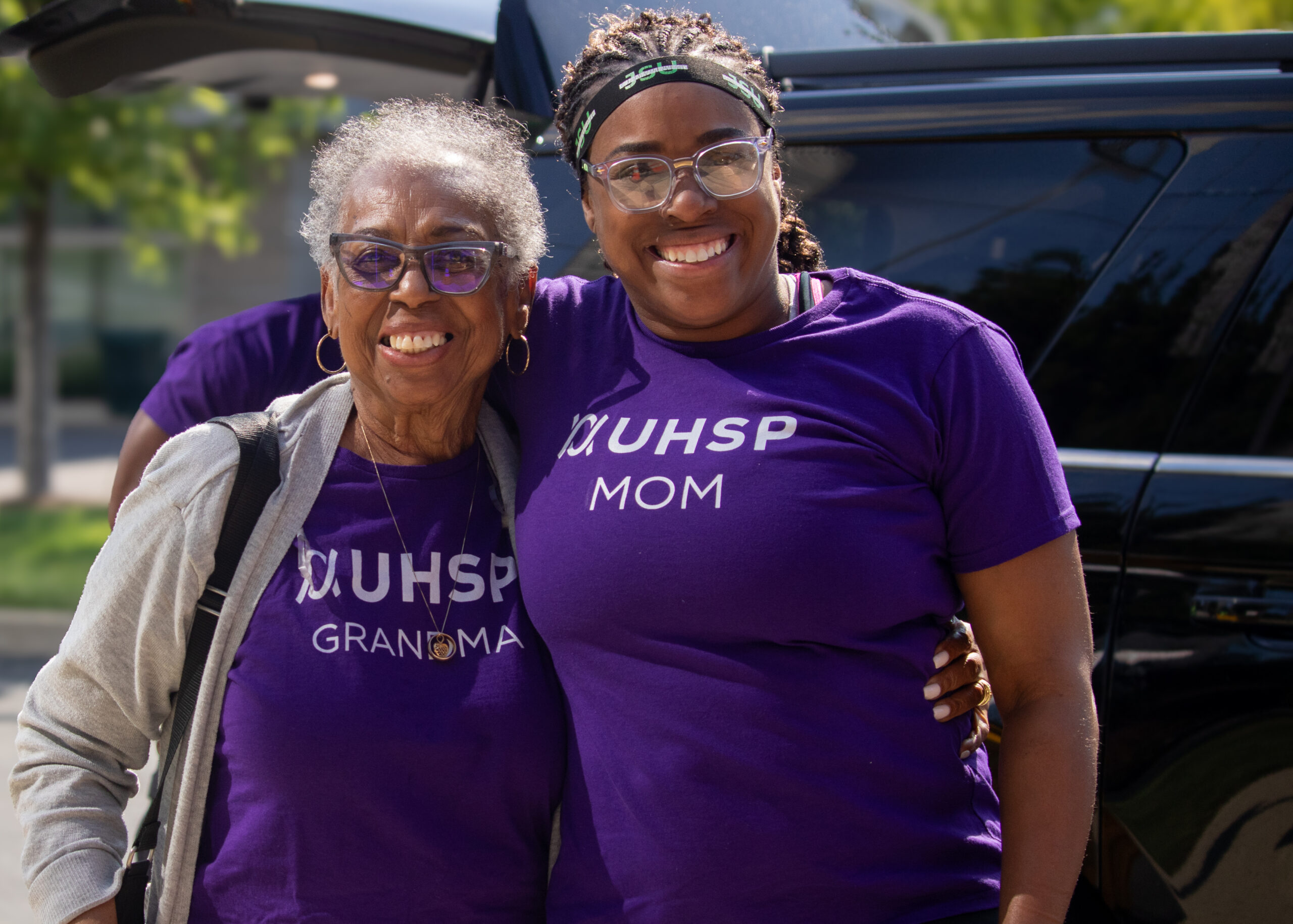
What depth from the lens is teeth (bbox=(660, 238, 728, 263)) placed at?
1.84 meters

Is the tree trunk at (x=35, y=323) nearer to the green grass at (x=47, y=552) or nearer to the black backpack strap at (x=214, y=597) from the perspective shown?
the green grass at (x=47, y=552)

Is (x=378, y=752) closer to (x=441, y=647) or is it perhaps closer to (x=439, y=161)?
(x=441, y=647)

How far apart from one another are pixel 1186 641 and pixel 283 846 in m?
1.48

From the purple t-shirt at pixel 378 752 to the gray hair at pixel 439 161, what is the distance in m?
0.56


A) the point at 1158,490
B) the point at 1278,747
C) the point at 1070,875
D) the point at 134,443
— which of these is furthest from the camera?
the point at 134,443

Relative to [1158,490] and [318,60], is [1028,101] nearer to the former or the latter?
[1158,490]

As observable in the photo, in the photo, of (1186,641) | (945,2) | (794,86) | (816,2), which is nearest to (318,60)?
(816,2)

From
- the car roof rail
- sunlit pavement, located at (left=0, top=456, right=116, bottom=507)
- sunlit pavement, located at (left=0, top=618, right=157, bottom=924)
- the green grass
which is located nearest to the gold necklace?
the car roof rail

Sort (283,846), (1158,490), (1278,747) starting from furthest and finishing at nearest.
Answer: (1158,490) < (1278,747) < (283,846)

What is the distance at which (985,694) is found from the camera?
174 cm

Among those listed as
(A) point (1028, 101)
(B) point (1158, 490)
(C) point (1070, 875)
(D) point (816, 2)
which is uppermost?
Result: (D) point (816, 2)

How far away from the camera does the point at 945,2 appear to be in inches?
334

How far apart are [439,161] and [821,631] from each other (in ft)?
3.25

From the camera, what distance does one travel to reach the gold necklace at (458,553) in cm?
182
